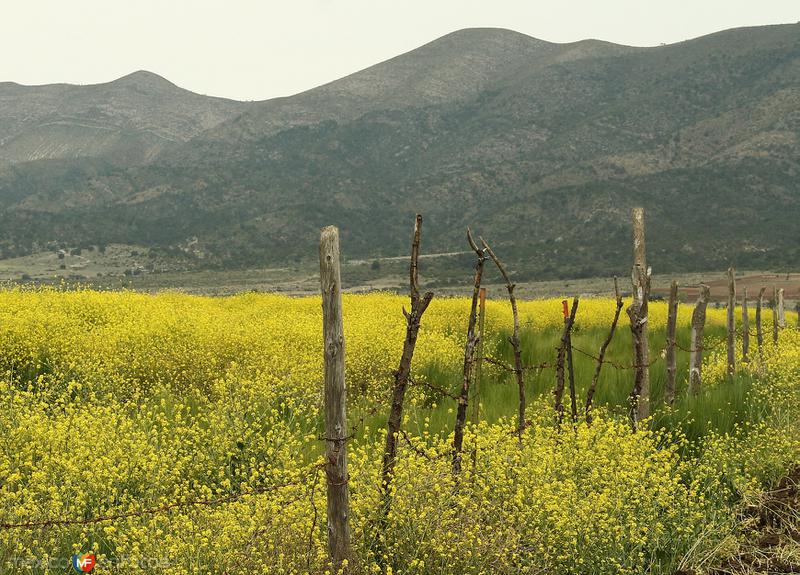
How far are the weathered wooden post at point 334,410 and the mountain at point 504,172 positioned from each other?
67610mm

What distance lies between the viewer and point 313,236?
108312 mm

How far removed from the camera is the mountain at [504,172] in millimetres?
94188

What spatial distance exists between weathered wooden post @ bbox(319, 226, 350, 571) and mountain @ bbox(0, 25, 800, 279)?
67610 millimetres

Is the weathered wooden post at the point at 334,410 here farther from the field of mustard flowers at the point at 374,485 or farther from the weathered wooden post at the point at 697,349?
the weathered wooden post at the point at 697,349

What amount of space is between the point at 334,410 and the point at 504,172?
12997 centimetres

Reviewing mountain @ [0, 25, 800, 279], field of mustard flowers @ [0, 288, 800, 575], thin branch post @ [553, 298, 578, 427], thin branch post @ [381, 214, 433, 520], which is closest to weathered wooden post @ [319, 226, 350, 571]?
field of mustard flowers @ [0, 288, 800, 575]

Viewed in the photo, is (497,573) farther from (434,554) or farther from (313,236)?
(313,236)

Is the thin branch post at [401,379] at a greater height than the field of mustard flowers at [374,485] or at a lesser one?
greater

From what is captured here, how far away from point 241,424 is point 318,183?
449 feet

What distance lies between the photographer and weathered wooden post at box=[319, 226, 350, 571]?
412cm

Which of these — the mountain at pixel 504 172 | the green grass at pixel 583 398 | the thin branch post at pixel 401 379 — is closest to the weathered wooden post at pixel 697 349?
the green grass at pixel 583 398

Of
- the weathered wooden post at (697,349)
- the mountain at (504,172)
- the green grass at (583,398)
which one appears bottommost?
the green grass at (583,398)

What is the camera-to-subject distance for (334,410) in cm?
414

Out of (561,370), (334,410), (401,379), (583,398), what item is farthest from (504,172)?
(334,410)
